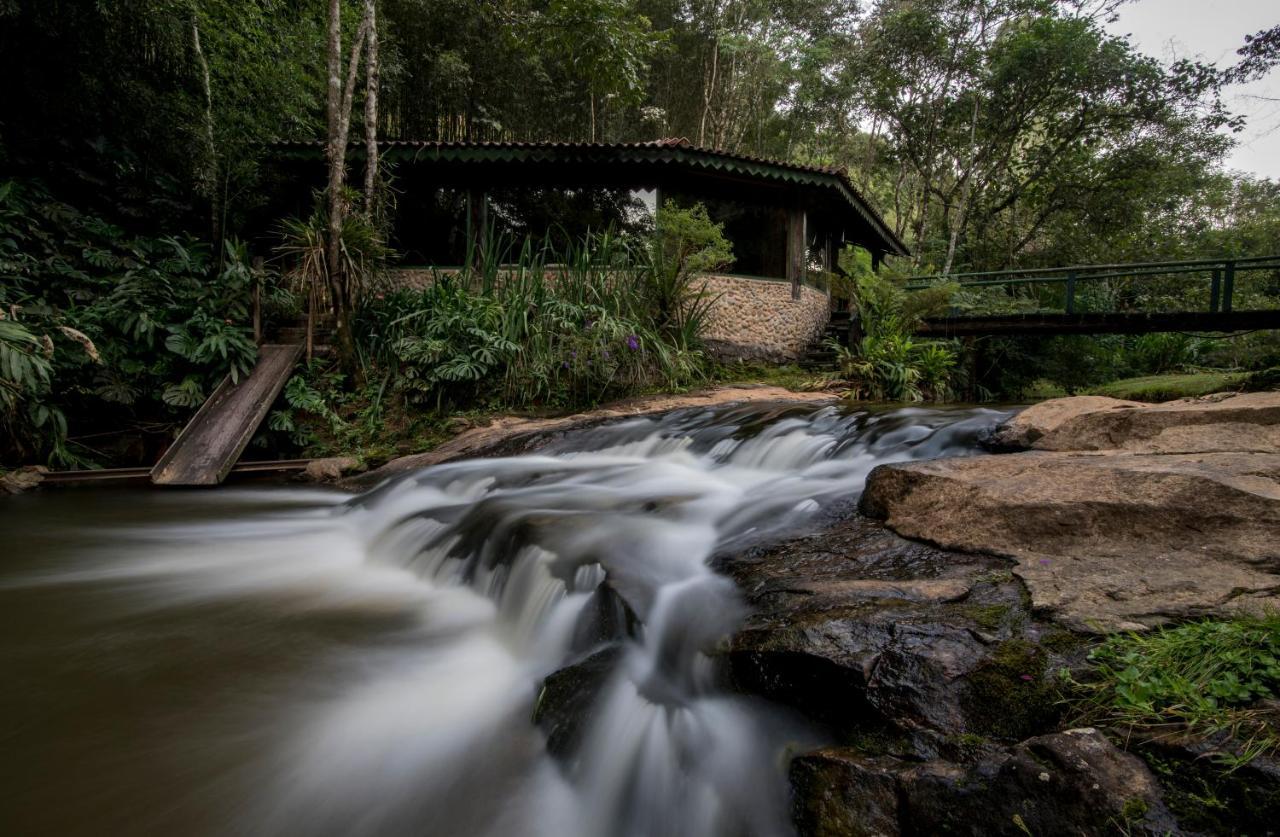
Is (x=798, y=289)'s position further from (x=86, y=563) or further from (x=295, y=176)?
(x=86, y=563)

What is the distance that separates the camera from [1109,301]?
13.9m

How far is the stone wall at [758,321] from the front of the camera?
11344mm

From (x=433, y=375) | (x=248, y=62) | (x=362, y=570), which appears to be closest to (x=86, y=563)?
(x=362, y=570)

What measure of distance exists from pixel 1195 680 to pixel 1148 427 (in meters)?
2.38

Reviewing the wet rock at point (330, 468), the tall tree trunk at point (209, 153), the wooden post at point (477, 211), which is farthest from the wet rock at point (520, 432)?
the wooden post at point (477, 211)

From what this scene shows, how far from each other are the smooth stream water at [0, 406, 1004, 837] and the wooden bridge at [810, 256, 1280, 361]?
→ 6.49 meters

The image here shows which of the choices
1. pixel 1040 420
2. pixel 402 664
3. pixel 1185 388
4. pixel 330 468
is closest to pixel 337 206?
pixel 330 468

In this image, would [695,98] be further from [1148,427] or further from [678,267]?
[1148,427]

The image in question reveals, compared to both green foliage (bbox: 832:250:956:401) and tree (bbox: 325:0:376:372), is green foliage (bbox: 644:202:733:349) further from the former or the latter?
tree (bbox: 325:0:376:372)

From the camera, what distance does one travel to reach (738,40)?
17219 millimetres

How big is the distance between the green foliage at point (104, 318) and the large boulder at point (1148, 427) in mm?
7617

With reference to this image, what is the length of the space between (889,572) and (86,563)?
4255mm

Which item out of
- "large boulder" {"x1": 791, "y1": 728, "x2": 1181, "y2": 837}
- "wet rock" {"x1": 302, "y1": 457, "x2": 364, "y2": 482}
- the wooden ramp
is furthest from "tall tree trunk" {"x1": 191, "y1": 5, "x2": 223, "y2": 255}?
"large boulder" {"x1": 791, "y1": 728, "x2": 1181, "y2": 837}

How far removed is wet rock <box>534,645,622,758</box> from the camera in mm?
1880
